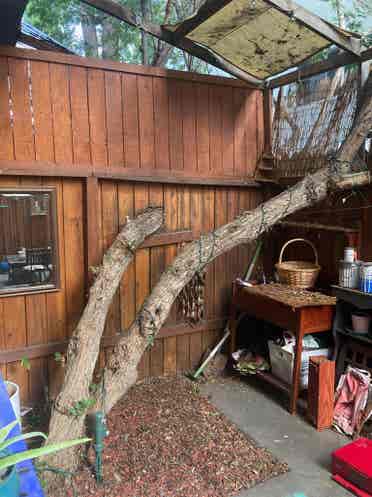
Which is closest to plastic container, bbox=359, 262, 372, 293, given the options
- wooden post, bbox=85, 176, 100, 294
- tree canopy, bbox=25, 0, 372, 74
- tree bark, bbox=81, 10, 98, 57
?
wooden post, bbox=85, 176, 100, 294

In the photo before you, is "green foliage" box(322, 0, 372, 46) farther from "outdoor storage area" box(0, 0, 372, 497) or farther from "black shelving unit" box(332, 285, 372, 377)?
"black shelving unit" box(332, 285, 372, 377)

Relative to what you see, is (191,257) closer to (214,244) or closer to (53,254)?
(214,244)

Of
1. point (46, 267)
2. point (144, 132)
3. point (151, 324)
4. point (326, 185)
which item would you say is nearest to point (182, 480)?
point (151, 324)

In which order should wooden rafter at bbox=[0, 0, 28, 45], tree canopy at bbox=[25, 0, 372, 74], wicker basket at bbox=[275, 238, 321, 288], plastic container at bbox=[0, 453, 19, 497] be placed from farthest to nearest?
1. tree canopy at bbox=[25, 0, 372, 74]
2. wicker basket at bbox=[275, 238, 321, 288]
3. wooden rafter at bbox=[0, 0, 28, 45]
4. plastic container at bbox=[0, 453, 19, 497]

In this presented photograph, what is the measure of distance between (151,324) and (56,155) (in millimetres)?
1488

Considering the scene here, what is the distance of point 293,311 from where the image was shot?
304cm

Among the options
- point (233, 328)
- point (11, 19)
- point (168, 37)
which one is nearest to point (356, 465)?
point (233, 328)

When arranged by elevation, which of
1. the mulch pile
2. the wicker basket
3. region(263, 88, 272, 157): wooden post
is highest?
region(263, 88, 272, 157): wooden post

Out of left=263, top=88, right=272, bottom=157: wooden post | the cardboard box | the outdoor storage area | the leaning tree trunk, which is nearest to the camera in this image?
the cardboard box

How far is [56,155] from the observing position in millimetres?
3020

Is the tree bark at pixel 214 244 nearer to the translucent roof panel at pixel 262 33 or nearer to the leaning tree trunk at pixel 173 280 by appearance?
the leaning tree trunk at pixel 173 280

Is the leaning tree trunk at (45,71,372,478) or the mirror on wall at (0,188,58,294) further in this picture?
the mirror on wall at (0,188,58,294)

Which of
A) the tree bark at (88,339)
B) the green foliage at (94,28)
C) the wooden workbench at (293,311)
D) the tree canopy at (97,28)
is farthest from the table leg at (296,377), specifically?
the green foliage at (94,28)

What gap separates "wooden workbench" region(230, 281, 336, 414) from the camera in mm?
3010
